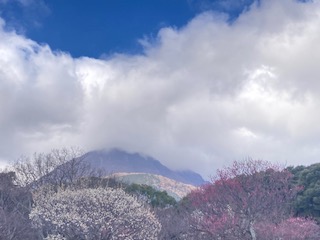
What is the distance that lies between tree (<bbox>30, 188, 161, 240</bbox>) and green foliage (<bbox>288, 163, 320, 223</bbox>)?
34.3 feet

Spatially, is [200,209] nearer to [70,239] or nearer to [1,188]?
[70,239]

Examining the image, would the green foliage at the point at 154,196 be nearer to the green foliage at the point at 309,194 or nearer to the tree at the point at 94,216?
the green foliage at the point at 309,194

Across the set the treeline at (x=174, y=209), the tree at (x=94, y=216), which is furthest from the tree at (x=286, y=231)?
the tree at (x=94, y=216)

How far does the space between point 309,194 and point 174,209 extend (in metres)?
9.91

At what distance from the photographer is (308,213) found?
112ft

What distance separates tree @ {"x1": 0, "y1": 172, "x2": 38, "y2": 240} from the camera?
80.3ft

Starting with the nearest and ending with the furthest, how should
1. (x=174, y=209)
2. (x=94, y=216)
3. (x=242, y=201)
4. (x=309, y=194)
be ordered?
(x=94, y=216)
(x=242, y=201)
(x=309, y=194)
(x=174, y=209)

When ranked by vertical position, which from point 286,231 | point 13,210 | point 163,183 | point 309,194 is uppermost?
point 163,183

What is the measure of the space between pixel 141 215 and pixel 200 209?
17.0ft

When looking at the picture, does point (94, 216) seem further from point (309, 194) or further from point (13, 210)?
point (309, 194)

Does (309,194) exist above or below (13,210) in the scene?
above

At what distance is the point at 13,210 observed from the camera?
32719 mm

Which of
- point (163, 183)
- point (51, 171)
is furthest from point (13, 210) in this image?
point (163, 183)

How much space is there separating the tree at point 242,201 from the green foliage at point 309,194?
0.81 m
